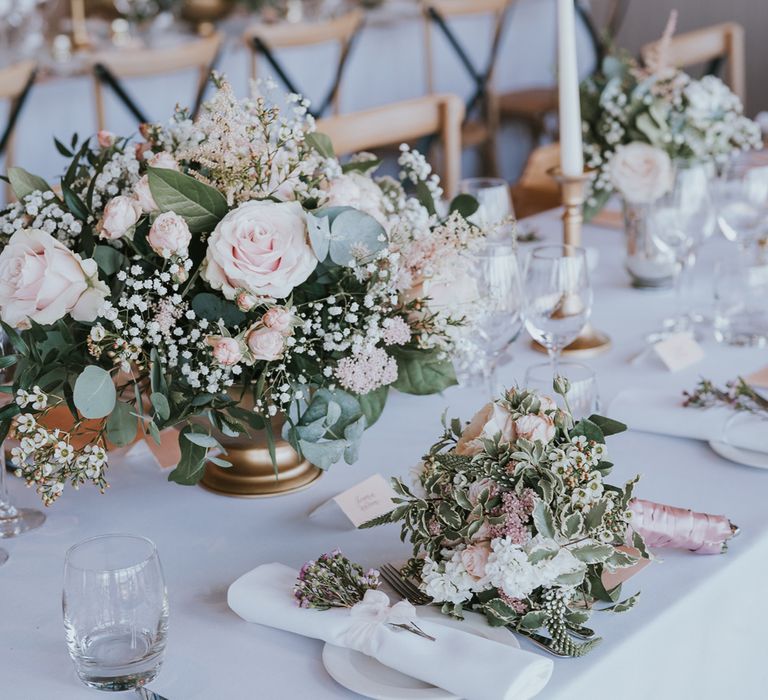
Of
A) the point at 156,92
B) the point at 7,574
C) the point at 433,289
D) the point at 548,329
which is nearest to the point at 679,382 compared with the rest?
the point at 548,329

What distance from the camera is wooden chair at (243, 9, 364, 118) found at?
3746 mm

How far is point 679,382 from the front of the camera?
1571 mm

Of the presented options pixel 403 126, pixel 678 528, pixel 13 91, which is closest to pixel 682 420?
pixel 678 528

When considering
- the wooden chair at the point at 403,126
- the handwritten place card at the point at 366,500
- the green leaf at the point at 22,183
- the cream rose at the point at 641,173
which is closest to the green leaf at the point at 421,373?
the handwritten place card at the point at 366,500

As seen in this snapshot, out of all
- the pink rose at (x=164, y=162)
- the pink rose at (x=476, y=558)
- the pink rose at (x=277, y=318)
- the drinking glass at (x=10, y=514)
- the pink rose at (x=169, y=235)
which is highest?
the pink rose at (x=164, y=162)

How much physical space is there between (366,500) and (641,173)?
96cm

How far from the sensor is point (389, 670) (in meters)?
0.94

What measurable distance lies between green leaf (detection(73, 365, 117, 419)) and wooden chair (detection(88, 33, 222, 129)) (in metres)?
2.41

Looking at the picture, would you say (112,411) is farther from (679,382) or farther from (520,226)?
(520,226)

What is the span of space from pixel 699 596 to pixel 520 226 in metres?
1.38

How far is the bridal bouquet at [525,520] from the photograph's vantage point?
93 centimetres

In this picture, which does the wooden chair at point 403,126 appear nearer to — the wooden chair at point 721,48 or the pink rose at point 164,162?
the pink rose at point 164,162

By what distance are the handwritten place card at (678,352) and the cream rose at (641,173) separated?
1.14 ft

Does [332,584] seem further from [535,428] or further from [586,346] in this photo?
[586,346]
